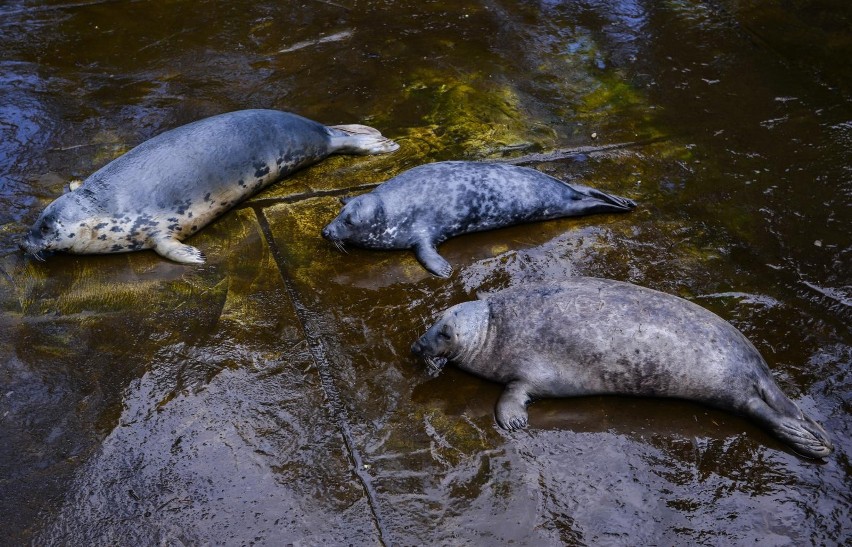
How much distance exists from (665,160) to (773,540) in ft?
9.67

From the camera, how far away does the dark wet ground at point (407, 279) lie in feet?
10.9

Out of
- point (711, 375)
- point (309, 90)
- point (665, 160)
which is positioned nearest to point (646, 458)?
point (711, 375)

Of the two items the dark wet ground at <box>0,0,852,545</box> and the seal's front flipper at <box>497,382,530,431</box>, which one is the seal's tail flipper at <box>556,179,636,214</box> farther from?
the seal's front flipper at <box>497,382,530,431</box>

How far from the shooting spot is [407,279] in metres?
4.51

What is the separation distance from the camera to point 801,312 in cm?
421

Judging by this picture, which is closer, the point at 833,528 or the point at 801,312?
the point at 833,528

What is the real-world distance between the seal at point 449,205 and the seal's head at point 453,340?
68 cm

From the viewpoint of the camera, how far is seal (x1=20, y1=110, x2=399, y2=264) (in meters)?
4.65

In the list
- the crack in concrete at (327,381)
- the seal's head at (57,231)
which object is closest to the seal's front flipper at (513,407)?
the crack in concrete at (327,381)

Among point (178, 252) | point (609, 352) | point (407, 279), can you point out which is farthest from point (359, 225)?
point (609, 352)

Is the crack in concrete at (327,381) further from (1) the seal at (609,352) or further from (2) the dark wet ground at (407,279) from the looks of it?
(1) the seal at (609,352)

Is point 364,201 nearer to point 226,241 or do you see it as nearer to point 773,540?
point 226,241

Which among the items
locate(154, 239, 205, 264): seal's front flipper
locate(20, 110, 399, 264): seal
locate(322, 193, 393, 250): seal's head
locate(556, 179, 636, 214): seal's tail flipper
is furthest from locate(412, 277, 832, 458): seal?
locate(20, 110, 399, 264): seal

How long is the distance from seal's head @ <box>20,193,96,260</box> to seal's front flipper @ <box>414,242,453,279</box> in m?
1.97
